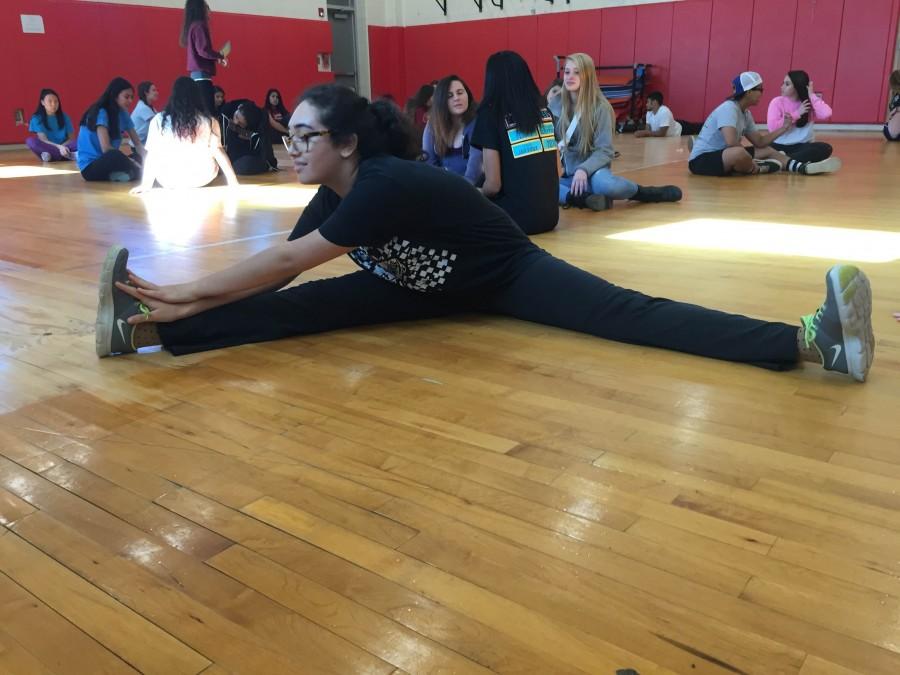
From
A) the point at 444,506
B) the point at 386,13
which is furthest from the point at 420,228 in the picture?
the point at 386,13

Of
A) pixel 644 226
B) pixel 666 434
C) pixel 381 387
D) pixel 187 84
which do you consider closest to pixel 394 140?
pixel 381 387

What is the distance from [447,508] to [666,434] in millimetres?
536

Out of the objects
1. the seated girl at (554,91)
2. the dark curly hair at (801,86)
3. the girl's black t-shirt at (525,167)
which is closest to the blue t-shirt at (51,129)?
the seated girl at (554,91)

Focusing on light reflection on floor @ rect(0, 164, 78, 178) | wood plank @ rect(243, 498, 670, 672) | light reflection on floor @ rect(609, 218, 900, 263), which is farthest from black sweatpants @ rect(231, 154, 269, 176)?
wood plank @ rect(243, 498, 670, 672)

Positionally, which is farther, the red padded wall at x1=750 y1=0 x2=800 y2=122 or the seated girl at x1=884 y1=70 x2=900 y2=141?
the red padded wall at x1=750 y1=0 x2=800 y2=122

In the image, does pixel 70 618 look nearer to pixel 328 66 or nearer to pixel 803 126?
pixel 803 126

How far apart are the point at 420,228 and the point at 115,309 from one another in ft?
2.76

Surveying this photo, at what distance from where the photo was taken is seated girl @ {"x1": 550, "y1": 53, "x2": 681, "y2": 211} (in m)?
4.38

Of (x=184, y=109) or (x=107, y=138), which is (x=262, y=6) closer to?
(x=107, y=138)

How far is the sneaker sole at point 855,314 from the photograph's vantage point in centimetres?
174

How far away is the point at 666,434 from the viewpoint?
1605mm

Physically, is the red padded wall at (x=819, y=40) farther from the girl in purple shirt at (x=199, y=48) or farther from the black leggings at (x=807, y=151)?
the girl in purple shirt at (x=199, y=48)

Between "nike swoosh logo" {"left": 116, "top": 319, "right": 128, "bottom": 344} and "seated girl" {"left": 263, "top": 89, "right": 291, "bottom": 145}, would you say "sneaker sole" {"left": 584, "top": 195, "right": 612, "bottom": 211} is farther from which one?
"seated girl" {"left": 263, "top": 89, "right": 291, "bottom": 145}

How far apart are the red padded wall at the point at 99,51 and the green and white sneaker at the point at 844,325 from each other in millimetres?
11055
